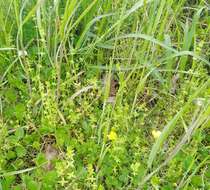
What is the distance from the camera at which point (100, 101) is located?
6.47 ft

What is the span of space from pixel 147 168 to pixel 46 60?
0.61 meters

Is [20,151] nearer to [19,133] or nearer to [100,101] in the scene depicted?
[19,133]

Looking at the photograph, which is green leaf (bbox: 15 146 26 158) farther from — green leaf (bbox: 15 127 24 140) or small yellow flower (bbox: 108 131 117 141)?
small yellow flower (bbox: 108 131 117 141)

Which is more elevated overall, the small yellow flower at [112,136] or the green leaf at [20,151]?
the small yellow flower at [112,136]

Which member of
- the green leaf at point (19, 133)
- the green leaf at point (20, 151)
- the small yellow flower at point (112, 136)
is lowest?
the green leaf at point (20, 151)

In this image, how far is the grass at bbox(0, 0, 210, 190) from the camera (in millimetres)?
1729

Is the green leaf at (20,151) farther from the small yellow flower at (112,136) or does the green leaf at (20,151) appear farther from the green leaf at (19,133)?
the small yellow flower at (112,136)

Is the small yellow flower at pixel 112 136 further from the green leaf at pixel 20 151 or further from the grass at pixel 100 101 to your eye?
the green leaf at pixel 20 151

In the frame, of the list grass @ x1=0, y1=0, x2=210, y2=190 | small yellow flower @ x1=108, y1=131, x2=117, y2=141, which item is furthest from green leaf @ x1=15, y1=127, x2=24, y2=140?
small yellow flower @ x1=108, y1=131, x2=117, y2=141

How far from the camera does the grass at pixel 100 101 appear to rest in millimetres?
1729

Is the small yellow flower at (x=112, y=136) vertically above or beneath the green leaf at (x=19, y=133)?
above

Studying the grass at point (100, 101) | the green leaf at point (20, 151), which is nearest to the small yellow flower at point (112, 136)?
the grass at point (100, 101)

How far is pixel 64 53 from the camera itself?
1.97m

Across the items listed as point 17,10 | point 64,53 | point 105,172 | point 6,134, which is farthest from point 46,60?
point 105,172
